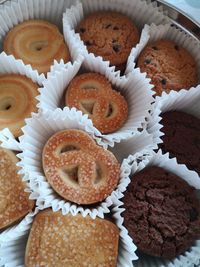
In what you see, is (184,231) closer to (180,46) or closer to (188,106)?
(188,106)

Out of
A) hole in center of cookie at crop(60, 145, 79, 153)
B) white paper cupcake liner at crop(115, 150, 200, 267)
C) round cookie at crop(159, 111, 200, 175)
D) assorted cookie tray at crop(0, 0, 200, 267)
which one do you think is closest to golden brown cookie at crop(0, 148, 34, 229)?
assorted cookie tray at crop(0, 0, 200, 267)

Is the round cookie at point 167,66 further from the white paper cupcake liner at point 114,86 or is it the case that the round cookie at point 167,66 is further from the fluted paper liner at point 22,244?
the fluted paper liner at point 22,244

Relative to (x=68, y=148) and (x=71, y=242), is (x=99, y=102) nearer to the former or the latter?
(x=68, y=148)

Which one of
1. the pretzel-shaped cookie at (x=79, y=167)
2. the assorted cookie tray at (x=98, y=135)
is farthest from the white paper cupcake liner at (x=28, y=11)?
the pretzel-shaped cookie at (x=79, y=167)

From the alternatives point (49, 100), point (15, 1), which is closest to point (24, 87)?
point (49, 100)

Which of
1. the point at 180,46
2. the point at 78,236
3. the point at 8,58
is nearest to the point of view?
the point at 78,236

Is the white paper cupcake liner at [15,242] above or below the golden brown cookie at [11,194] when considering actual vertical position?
below
